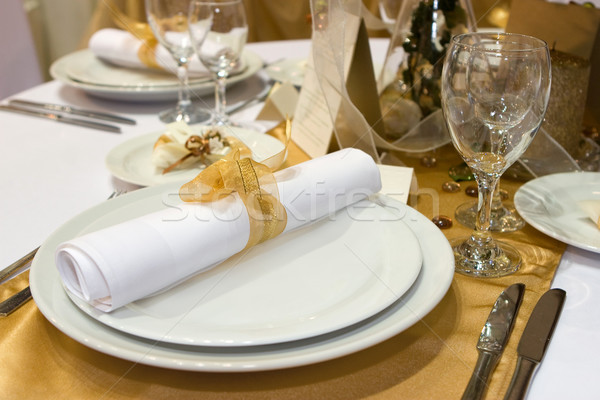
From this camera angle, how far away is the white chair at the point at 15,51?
1981 mm

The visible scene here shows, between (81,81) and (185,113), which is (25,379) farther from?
(81,81)

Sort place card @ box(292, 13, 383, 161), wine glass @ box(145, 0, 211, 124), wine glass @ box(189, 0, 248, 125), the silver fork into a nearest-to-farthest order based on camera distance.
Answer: the silver fork < place card @ box(292, 13, 383, 161) < wine glass @ box(189, 0, 248, 125) < wine glass @ box(145, 0, 211, 124)

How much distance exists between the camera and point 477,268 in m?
0.68

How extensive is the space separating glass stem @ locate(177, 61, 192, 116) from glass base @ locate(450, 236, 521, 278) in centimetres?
68

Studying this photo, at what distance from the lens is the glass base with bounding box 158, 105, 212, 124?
3.87ft

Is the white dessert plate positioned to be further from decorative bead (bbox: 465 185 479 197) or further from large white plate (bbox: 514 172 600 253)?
large white plate (bbox: 514 172 600 253)

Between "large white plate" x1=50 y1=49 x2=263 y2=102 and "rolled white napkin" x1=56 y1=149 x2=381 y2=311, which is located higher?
"rolled white napkin" x1=56 y1=149 x2=381 y2=311

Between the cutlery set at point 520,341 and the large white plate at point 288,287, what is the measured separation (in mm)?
90

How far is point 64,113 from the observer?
1193 millimetres

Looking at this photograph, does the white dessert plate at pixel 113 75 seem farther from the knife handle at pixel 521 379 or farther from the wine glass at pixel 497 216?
the knife handle at pixel 521 379

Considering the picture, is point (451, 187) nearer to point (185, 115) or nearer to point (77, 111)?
point (185, 115)

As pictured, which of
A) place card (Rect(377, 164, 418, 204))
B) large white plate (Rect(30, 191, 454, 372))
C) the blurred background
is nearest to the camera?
large white plate (Rect(30, 191, 454, 372))

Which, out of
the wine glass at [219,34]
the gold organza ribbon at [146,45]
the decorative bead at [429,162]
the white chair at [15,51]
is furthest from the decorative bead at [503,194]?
the white chair at [15,51]

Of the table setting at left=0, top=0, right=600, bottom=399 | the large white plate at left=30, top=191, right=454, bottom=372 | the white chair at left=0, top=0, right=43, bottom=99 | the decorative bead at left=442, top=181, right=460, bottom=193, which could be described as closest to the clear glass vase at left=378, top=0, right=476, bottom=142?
the table setting at left=0, top=0, right=600, bottom=399
